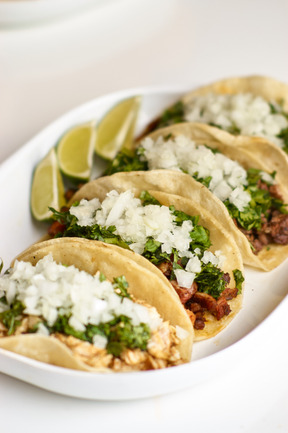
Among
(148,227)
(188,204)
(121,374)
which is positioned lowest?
(121,374)

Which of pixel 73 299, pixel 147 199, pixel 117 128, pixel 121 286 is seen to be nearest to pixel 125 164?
pixel 117 128

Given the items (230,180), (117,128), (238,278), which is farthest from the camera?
(117,128)

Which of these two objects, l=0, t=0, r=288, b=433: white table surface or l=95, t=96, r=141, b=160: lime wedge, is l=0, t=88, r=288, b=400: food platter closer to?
l=95, t=96, r=141, b=160: lime wedge

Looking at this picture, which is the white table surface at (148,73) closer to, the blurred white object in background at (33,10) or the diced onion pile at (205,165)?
the blurred white object in background at (33,10)

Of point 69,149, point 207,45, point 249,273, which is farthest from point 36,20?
point 249,273

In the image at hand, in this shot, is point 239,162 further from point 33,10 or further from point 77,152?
point 33,10

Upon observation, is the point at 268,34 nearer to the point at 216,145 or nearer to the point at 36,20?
the point at 36,20

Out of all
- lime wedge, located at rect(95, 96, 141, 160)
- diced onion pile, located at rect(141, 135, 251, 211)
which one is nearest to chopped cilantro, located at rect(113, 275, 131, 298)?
diced onion pile, located at rect(141, 135, 251, 211)
